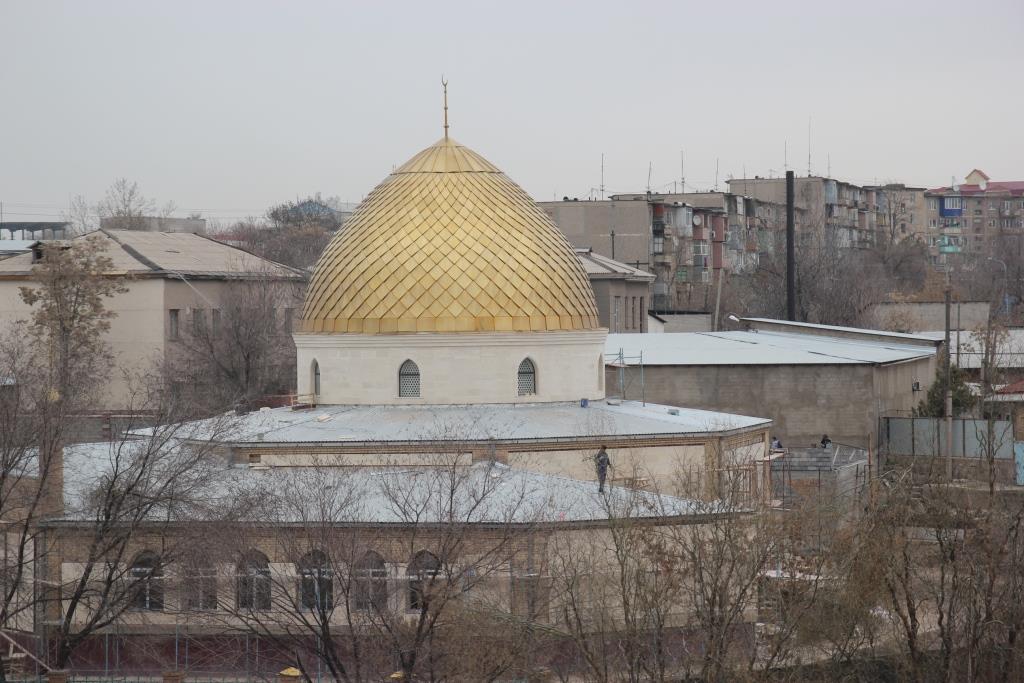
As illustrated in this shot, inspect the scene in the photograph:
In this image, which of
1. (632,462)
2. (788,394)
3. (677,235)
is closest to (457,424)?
(632,462)

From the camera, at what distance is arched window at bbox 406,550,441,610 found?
20.0 m

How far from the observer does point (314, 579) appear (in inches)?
806

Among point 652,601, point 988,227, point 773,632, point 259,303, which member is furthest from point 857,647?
point 988,227

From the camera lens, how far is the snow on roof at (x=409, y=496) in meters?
21.8

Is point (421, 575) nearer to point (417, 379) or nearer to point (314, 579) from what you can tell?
point (314, 579)

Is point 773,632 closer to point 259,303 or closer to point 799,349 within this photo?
point 799,349

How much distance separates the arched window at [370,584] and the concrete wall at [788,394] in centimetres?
1462

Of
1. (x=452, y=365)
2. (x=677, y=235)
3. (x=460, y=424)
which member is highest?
(x=677, y=235)

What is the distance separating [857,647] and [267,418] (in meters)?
10.0

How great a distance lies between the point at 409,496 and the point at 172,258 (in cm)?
2739

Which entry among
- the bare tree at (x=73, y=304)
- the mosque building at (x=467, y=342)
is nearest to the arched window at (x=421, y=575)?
the mosque building at (x=467, y=342)

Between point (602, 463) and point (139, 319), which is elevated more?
point (139, 319)

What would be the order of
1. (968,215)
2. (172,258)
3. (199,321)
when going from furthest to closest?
(968,215)
(172,258)
(199,321)

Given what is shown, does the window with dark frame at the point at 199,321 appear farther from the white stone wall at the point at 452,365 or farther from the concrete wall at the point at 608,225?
the white stone wall at the point at 452,365
